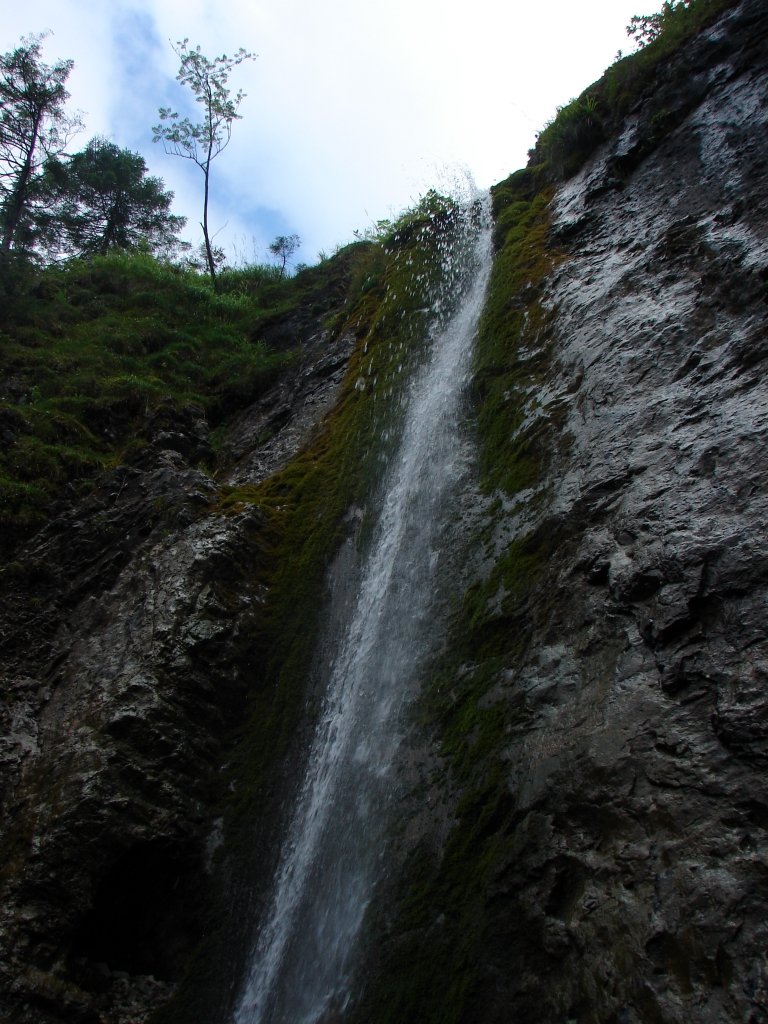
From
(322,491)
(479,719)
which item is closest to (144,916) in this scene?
(479,719)

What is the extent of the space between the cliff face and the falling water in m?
→ 0.33

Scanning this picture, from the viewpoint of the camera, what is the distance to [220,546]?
7332 millimetres

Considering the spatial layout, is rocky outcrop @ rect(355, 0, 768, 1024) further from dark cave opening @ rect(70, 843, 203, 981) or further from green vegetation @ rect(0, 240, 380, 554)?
green vegetation @ rect(0, 240, 380, 554)

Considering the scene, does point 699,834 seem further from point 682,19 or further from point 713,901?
point 682,19

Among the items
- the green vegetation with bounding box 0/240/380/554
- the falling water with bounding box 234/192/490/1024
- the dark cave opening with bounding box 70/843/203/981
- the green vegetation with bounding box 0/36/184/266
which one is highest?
the green vegetation with bounding box 0/36/184/266

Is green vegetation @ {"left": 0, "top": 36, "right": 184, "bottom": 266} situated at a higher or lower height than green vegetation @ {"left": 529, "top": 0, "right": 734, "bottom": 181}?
higher

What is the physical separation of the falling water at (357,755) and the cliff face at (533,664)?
0.33m

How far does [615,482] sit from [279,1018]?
4365mm

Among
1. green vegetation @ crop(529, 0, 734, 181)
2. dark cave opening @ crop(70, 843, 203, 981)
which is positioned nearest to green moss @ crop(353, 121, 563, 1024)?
dark cave opening @ crop(70, 843, 203, 981)

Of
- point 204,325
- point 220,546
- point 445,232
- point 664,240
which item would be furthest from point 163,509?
point 204,325

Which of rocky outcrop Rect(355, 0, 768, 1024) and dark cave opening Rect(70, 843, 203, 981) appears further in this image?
dark cave opening Rect(70, 843, 203, 981)

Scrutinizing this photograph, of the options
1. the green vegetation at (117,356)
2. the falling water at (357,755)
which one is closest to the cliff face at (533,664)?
the falling water at (357,755)

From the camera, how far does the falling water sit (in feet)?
14.3

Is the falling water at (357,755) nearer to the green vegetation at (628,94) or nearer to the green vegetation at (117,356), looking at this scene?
the green vegetation at (628,94)
